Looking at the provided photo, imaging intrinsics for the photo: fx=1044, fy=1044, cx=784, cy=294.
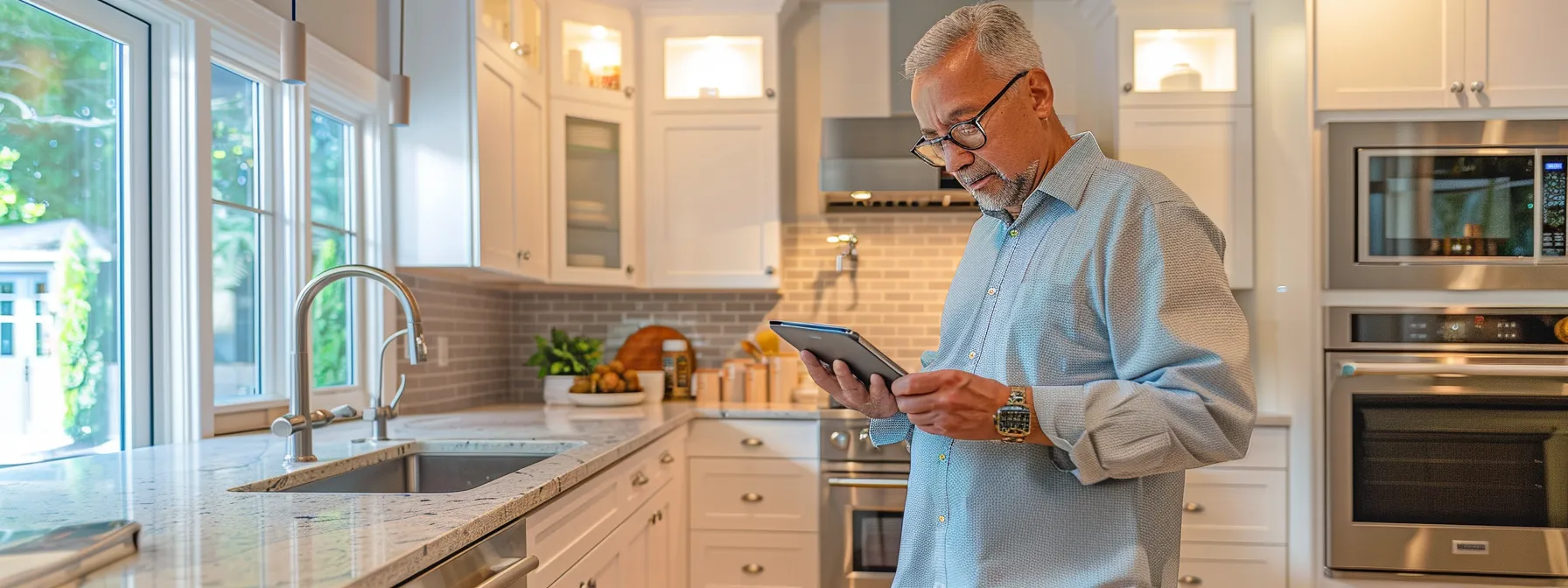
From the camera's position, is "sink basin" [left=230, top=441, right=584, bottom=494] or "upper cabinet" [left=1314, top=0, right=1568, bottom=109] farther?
"upper cabinet" [left=1314, top=0, right=1568, bottom=109]

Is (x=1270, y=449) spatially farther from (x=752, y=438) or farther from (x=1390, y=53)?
(x=752, y=438)

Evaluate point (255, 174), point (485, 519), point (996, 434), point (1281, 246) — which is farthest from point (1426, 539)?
point (255, 174)

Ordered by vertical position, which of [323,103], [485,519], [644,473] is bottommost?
[644,473]

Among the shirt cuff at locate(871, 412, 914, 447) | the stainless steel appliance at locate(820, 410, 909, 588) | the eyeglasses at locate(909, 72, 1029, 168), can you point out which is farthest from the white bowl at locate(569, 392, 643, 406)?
the eyeglasses at locate(909, 72, 1029, 168)

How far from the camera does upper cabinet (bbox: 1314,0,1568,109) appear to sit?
3.20 meters

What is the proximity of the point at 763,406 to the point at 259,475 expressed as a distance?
1967 mm

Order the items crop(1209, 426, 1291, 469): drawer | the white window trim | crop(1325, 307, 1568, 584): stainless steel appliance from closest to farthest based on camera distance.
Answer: the white window trim → crop(1325, 307, 1568, 584): stainless steel appliance → crop(1209, 426, 1291, 469): drawer

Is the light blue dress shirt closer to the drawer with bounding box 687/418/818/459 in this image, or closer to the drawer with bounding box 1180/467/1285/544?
the drawer with bounding box 687/418/818/459

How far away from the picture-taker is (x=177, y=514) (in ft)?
→ 4.71

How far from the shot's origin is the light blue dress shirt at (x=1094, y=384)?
120cm

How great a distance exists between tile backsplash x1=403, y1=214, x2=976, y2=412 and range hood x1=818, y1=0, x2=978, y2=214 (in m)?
0.23

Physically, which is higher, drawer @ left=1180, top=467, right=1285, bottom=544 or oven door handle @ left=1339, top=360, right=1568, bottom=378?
oven door handle @ left=1339, top=360, right=1568, bottom=378

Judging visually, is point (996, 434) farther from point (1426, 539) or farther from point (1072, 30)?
point (1072, 30)

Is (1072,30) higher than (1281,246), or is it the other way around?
(1072,30)
